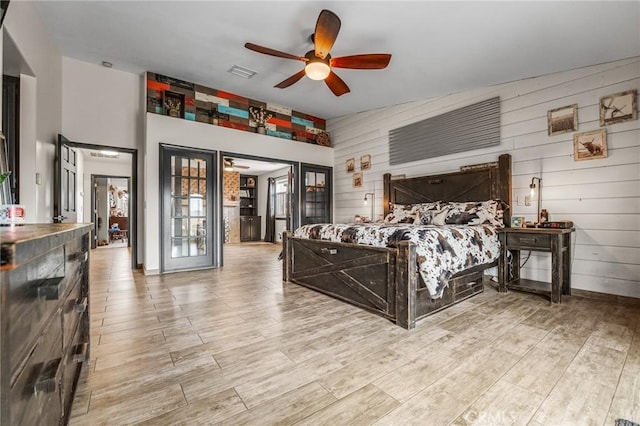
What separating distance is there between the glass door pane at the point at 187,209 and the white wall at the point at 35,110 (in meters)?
1.37

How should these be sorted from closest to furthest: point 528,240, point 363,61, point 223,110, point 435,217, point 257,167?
point 363,61 → point 528,240 → point 435,217 → point 223,110 → point 257,167

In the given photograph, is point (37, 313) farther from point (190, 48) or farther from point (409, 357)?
point (190, 48)

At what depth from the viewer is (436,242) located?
2.57m

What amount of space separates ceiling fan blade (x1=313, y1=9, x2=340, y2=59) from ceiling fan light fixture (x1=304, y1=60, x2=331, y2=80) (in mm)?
72

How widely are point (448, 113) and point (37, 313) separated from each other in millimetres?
4998

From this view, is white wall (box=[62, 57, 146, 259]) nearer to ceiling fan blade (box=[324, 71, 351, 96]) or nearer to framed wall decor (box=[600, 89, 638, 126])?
ceiling fan blade (box=[324, 71, 351, 96])

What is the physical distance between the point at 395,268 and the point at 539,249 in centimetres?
186

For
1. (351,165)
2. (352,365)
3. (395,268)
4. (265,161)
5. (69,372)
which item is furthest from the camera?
(351,165)

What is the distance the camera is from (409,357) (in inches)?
74.2

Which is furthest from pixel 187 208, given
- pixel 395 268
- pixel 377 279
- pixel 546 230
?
pixel 546 230

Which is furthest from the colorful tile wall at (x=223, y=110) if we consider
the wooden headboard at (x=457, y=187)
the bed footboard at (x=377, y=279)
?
the bed footboard at (x=377, y=279)

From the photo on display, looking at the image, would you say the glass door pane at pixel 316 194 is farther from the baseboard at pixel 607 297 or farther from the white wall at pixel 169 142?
the baseboard at pixel 607 297

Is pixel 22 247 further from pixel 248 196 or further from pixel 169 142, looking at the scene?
pixel 248 196

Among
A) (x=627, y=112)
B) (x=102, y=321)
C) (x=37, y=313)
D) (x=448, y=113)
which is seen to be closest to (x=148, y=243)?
(x=102, y=321)
